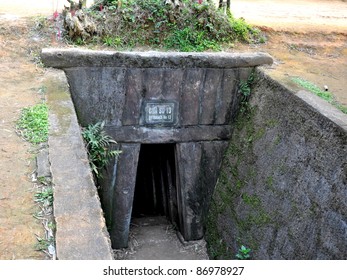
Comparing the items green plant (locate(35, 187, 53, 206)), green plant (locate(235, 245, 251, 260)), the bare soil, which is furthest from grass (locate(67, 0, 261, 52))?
green plant (locate(35, 187, 53, 206))

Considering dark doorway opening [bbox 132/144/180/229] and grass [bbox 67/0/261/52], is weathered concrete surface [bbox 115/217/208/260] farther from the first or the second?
grass [bbox 67/0/261/52]

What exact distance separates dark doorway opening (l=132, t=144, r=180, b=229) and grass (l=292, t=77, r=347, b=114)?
93.5 inches

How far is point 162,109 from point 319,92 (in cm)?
214

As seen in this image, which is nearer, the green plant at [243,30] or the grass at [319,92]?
the grass at [319,92]

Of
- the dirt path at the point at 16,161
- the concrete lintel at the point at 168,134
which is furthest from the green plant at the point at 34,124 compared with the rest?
the concrete lintel at the point at 168,134

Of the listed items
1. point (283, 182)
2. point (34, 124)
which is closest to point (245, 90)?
point (283, 182)

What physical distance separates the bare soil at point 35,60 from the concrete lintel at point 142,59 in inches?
11.4

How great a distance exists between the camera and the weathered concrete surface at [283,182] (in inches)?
174

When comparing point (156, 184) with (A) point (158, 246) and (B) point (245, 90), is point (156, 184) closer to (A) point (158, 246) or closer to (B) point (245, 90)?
(A) point (158, 246)

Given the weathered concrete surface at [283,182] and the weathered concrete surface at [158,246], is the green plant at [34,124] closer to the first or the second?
the weathered concrete surface at [283,182]

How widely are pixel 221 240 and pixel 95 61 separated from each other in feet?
9.85

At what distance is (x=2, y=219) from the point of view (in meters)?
3.05

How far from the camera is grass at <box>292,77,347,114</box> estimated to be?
557 centimetres

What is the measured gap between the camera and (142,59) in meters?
6.25
